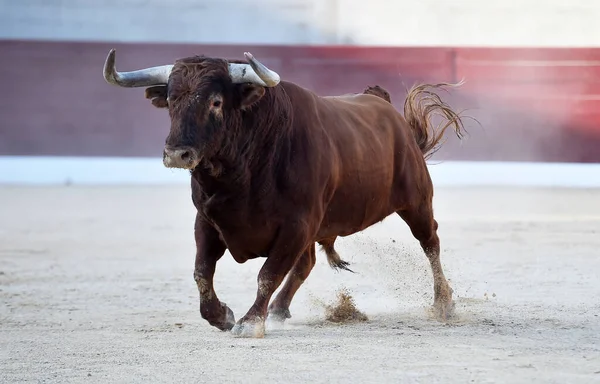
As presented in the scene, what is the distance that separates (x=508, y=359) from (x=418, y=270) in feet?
6.01

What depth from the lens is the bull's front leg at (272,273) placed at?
3971mm

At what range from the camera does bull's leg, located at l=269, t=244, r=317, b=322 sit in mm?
4566

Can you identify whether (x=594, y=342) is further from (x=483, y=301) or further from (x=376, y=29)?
(x=376, y=29)

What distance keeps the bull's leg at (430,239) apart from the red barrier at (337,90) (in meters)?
6.20

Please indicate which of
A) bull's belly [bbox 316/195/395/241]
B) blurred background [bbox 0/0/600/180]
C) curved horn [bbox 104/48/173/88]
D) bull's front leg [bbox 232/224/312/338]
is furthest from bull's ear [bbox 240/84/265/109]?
blurred background [bbox 0/0/600/180]

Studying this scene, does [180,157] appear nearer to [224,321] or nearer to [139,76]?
→ [139,76]

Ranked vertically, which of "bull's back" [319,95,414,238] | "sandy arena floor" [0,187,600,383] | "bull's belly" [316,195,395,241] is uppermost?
"bull's back" [319,95,414,238]

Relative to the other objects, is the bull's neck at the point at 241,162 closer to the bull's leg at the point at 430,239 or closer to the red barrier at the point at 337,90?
the bull's leg at the point at 430,239

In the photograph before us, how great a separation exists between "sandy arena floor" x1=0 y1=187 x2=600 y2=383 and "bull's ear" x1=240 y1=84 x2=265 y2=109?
0.77 m

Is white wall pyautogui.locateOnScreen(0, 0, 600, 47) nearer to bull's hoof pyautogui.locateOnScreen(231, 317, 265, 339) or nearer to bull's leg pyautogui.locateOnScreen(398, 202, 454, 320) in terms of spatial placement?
bull's leg pyautogui.locateOnScreen(398, 202, 454, 320)

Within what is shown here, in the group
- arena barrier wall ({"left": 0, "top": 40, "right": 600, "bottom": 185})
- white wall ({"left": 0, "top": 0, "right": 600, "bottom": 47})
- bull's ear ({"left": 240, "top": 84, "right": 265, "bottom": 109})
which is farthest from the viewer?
white wall ({"left": 0, "top": 0, "right": 600, "bottom": 47})

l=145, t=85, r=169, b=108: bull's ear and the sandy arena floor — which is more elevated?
l=145, t=85, r=169, b=108: bull's ear

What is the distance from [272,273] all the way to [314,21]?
8.16m

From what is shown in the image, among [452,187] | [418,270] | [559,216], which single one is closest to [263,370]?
[418,270]
